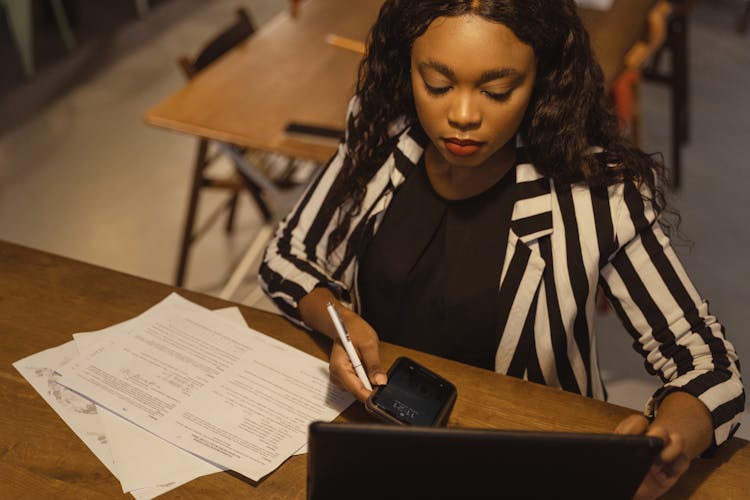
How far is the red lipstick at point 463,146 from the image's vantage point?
3.80 ft

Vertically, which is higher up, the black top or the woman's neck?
the woman's neck

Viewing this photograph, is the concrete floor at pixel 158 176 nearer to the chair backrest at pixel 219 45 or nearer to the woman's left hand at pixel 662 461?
the chair backrest at pixel 219 45

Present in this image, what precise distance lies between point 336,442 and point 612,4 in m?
2.58

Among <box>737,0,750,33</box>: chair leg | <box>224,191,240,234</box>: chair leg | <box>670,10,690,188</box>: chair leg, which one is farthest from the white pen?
<box>737,0,750,33</box>: chair leg

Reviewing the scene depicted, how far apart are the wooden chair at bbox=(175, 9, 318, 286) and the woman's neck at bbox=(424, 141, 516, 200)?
3.73 feet

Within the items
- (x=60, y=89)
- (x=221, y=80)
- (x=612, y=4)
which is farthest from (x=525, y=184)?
(x=60, y=89)

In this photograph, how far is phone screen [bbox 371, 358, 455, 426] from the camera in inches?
42.9

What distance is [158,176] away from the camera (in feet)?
11.4

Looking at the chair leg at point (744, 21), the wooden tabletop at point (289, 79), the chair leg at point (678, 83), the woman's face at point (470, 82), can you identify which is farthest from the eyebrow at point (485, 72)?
the chair leg at point (744, 21)

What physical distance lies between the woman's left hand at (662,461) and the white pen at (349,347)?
350mm

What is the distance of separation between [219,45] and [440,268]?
143 cm

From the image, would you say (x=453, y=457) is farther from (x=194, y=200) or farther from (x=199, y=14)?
(x=199, y=14)

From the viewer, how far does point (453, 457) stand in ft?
2.73

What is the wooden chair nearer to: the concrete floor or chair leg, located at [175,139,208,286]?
chair leg, located at [175,139,208,286]
